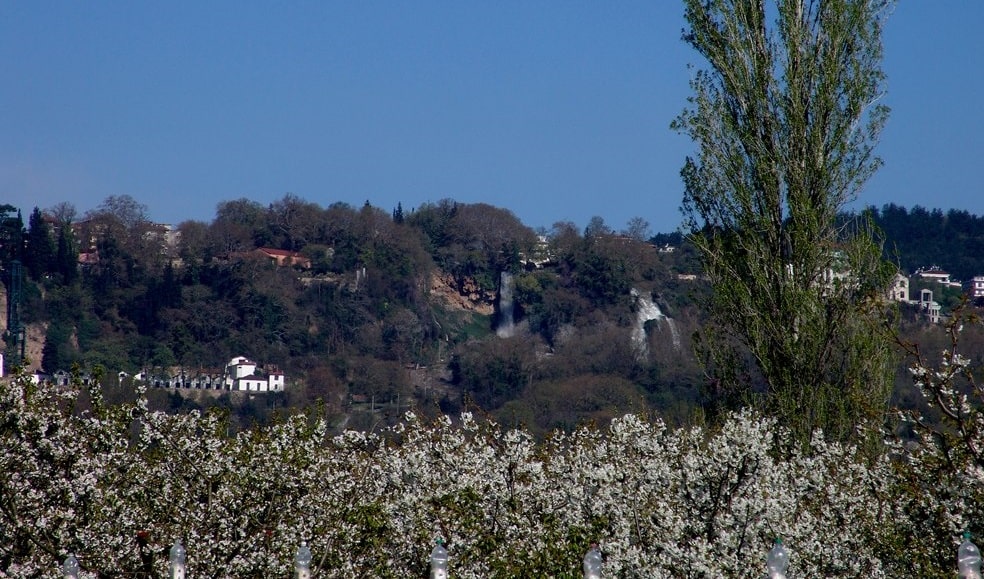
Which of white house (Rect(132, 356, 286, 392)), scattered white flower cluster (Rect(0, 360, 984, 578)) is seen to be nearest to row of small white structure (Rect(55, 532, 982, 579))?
scattered white flower cluster (Rect(0, 360, 984, 578))

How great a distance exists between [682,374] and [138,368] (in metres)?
49.5

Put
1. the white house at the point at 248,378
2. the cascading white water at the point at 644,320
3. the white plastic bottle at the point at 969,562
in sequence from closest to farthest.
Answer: the white plastic bottle at the point at 969,562
the white house at the point at 248,378
the cascading white water at the point at 644,320

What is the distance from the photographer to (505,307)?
166m

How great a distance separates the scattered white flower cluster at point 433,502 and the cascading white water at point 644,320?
11871cm

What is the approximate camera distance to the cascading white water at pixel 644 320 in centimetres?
13625

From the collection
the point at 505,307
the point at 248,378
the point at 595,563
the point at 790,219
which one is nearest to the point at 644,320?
the point at 505,307

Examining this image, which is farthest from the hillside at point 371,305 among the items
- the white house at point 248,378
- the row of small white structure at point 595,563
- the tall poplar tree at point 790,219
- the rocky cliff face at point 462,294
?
the row of small white structure at point 595,563

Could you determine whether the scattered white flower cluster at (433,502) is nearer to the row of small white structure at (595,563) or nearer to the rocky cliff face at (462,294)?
the row of small white structure at (595,563)

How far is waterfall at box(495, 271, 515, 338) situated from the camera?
16225 cm

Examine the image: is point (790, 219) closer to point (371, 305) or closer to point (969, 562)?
point (969, 562)

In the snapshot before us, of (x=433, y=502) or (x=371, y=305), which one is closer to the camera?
(x=433, y=502)

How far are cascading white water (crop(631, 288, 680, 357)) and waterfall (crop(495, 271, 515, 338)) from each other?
49.6 feet

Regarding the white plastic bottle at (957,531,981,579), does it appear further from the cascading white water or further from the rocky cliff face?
the rocky cliff face

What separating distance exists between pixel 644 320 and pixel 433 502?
137 metres
